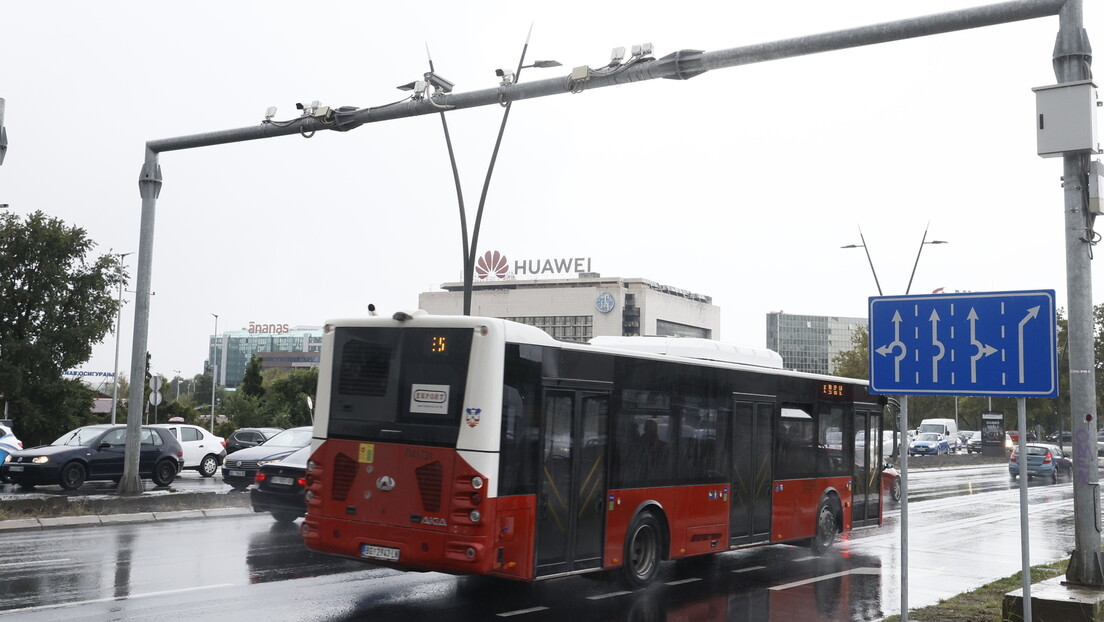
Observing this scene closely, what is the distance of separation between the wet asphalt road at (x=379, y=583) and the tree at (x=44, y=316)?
2558cm

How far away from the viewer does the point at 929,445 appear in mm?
65938

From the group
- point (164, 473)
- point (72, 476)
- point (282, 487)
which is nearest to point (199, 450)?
point (164, 473)

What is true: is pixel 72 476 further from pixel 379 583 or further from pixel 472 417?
pixel 472 417

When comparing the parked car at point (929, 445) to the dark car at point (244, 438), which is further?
the parked car at point (929, 445)

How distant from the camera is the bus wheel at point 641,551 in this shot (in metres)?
11.8

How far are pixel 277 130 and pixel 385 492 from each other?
27.1 ft

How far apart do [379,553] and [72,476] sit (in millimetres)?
15881

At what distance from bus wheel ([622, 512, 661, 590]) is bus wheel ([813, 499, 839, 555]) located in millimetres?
4509

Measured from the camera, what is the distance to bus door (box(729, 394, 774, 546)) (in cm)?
1373

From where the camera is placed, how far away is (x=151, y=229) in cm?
2053

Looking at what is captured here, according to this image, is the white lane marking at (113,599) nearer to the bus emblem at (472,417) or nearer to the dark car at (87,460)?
the bus emblem at (472,417)

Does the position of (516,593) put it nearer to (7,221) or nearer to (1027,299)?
(1027,299)

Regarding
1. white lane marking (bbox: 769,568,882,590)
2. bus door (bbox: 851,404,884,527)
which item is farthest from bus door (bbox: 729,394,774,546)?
bus door (bbox: 851,404,884,527)

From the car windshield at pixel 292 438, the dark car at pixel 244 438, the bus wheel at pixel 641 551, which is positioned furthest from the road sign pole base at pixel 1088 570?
the dark car at pixel 244 438
